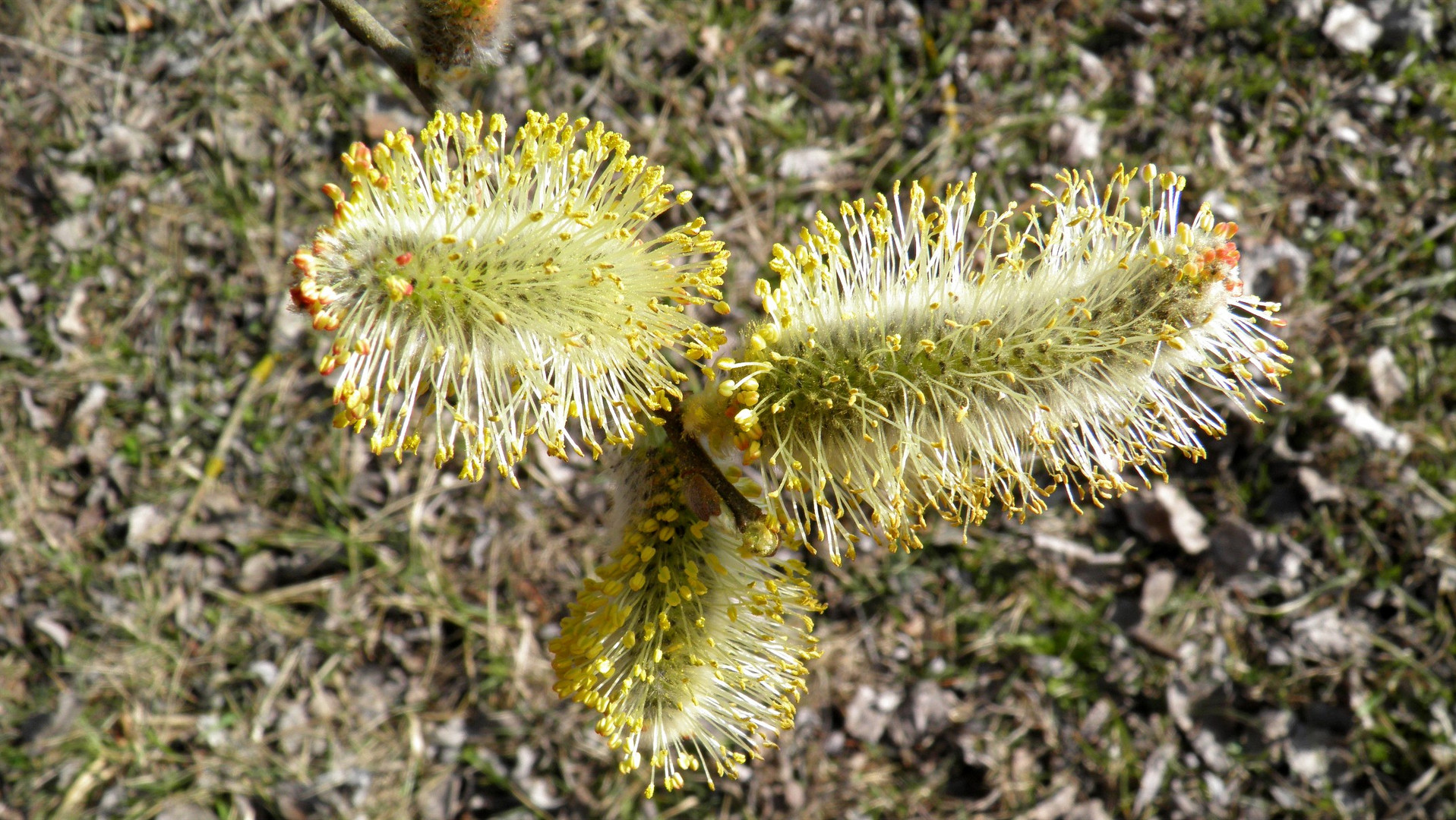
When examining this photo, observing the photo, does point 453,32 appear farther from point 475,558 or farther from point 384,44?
point 475,558

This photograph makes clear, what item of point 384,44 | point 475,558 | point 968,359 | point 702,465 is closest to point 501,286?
point 702,465

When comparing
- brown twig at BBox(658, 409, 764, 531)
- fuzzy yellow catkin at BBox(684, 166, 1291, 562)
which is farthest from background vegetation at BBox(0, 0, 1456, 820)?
fuzzy yellow catkin at BBox(684, 166, 1291, 562)

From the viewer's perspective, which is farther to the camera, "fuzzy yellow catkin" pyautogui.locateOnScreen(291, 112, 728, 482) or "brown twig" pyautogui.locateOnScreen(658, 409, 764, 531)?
"brown twig" pyautogui.locateOnScreen(658, 409, 764, 531)

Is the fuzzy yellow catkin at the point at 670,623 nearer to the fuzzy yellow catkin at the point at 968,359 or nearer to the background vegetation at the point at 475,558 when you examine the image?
the fuzzy yellow catkin at the point at 968,359

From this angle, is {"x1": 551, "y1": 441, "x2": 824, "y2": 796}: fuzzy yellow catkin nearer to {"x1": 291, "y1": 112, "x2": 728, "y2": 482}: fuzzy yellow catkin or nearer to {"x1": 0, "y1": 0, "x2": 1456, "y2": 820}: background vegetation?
{"x1": 291, "y1": 112, "x2": 728, "y2": 482}: fuzzy yellow catkin

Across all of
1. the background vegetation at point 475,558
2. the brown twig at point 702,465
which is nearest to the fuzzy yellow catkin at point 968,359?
the brown twig at point 702,465
